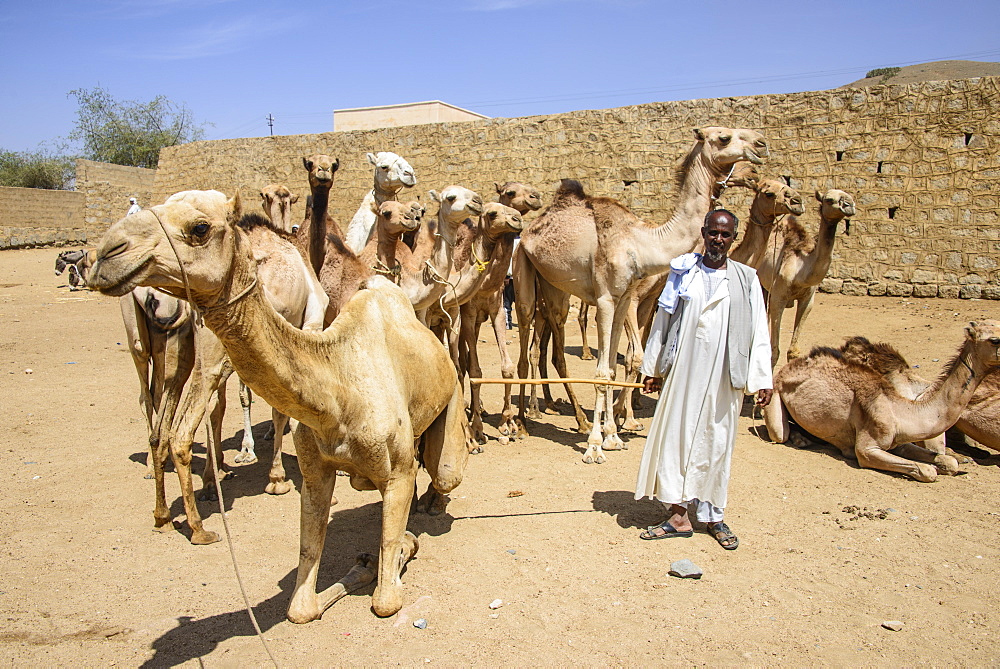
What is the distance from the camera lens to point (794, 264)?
28.1 ft

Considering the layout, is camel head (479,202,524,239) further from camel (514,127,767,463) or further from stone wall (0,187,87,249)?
stone wall (0,187,87,249)

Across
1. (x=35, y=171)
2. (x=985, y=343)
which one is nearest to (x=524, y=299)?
(x=985, y=343)

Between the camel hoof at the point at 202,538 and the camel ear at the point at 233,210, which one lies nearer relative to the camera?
the camel ear at the point at 233,210

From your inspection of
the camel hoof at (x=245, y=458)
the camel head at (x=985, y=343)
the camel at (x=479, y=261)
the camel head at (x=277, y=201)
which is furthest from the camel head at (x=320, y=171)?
the camel head at (x=985, y=343)

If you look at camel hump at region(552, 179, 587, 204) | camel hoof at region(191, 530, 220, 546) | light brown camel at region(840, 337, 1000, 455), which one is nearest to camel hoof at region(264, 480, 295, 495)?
camel hoof at region(191, 530, 220, 546)

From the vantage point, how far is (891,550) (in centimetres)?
464

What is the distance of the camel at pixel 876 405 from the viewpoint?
5.88 meters

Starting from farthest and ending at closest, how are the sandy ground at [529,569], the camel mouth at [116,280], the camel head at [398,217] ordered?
the camel head at [398,217] → the sandy ground at [529,569] → the camel mouth at [116,280]

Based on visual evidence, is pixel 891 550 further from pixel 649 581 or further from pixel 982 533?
pixel 649 581

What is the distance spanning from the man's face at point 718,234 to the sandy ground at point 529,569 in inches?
78.9

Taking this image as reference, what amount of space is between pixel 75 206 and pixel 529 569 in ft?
105

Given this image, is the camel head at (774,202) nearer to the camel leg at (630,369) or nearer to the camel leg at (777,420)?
the camel leg at (630,369)

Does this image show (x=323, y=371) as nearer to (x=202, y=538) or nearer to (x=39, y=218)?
(x=202, y=538)

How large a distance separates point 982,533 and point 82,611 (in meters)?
5.86
